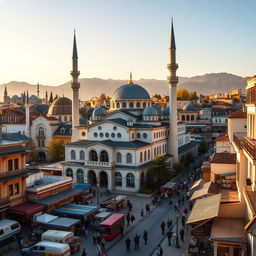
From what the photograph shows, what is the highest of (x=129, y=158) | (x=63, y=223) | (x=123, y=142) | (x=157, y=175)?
(x=123, y=142)

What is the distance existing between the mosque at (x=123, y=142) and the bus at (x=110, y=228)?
1252cm

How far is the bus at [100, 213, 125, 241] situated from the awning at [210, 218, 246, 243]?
717 centimetres

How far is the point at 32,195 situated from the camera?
26.2m

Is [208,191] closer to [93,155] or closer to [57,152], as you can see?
[93,155]

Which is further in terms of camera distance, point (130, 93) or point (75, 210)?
point (130, 93)

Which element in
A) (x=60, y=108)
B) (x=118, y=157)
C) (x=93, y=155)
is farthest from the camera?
(x=60, y=108)

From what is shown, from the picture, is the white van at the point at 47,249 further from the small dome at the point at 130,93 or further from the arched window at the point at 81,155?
the small dome at the point at 130,93

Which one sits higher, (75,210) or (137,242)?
(75,210)

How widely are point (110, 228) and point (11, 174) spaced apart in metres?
8.48

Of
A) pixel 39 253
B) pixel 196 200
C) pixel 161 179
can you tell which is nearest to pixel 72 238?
pixel 39 253

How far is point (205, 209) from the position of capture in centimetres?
1962

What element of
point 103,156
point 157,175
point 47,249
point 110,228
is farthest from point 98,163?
point 47,249

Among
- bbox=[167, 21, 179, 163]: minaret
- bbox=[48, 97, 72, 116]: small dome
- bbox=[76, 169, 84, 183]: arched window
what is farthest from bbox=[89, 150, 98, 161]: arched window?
bbox=[48, 97, 72, 116]: small dome

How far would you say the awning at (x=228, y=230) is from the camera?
16.2 metres
